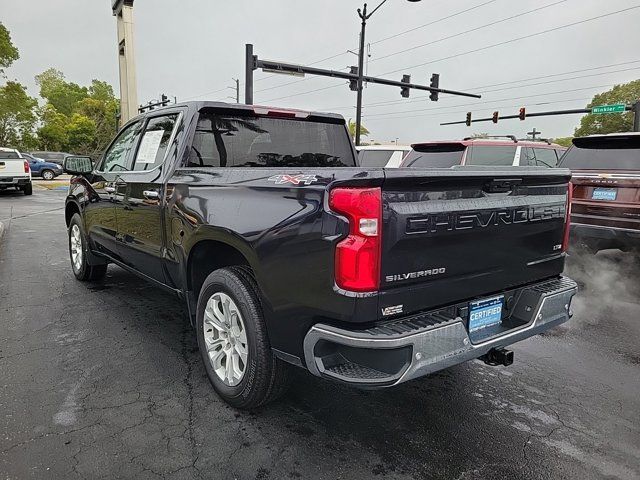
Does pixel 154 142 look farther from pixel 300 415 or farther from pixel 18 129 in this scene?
pixel 18 129

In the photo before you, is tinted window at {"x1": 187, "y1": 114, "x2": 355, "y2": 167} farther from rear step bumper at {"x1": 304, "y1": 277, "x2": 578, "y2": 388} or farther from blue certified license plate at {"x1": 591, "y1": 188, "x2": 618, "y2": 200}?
blue certified license plate at {"x1": 591, "y1": 188, "x2": 618, "y2": 200}

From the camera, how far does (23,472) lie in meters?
2.42

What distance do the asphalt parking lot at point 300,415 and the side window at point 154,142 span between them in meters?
1.52

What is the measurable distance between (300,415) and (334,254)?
128cm

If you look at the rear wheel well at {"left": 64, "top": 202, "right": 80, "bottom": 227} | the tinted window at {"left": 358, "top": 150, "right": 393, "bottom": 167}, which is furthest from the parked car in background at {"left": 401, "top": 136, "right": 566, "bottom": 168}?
the rear wheel well at {"left": 64, "top": 202, "right": 80, "bottom": 227}

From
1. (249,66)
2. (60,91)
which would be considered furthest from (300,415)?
(60,91)

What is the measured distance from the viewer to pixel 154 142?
13.4ft

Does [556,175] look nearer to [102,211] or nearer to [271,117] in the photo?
[271,117]

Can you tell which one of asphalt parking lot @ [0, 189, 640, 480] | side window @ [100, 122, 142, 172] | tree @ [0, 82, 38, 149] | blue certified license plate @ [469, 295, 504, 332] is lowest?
asphalt parking lot @ [0, 189, 640, 480]

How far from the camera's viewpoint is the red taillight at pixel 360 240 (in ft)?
7.25

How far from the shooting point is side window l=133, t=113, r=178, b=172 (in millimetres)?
3869

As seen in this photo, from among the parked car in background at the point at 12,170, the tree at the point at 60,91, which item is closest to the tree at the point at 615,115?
the parked car in background at the point at 12,170

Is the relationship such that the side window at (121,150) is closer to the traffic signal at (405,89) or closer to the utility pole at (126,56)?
the utility pole at (126,56)

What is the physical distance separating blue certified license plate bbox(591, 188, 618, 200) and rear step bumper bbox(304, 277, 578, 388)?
4.19 meters
